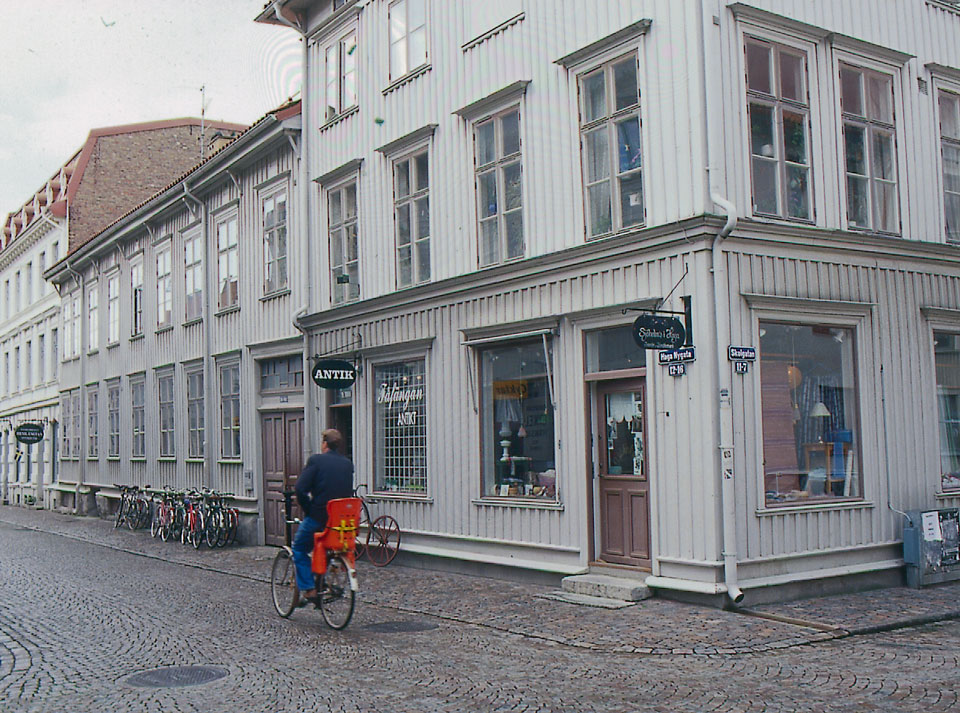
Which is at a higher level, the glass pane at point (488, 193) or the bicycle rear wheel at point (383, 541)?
the glass pane at point (488, 193)

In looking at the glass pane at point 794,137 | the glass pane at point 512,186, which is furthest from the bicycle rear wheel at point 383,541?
the glass pane at point 794,137

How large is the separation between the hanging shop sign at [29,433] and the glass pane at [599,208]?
26.3 m

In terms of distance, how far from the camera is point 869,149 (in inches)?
509

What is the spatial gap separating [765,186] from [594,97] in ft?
7.73

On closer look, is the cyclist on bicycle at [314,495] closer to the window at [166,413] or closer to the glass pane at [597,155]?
the glass pane at [597,155]

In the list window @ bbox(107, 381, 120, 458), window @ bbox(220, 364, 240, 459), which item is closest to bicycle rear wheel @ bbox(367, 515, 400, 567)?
window @ bbox(220, 364, 240, 459)

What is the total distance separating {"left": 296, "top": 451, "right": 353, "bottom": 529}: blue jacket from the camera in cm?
1045

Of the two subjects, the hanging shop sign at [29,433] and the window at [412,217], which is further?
the hanging shop sign at [29,433]

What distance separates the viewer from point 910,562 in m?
12.2

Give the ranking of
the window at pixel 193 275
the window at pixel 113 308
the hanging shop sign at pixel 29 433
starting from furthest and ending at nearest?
the hanging shop sign at pixel 29 433 → the window at pixel 113 308 → the window at pixel 193 275

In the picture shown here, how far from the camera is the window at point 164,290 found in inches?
998

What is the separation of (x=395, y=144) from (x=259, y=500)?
777 cm

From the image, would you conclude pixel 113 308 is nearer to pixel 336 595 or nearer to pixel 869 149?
pixel 336 595

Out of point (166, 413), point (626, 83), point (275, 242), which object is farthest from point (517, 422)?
point (166, 413)
